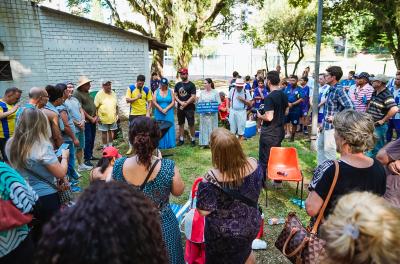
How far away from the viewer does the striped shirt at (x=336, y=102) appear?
4.66m

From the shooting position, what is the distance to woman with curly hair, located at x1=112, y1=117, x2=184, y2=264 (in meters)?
2.47

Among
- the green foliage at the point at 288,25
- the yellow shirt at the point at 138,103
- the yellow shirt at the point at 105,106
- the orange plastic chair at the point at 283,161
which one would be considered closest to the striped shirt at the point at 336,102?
the orange plastic chair at the point at 283,161

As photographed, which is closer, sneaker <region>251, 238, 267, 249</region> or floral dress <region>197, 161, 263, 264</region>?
floral dress <region>197, 161, 263, 264</region>

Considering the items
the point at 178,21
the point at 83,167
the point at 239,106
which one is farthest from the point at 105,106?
the point at 178,21

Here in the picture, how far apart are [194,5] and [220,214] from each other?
45.2 feet

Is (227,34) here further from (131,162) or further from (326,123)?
(131,162)

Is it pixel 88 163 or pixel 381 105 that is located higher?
pixel 381 105

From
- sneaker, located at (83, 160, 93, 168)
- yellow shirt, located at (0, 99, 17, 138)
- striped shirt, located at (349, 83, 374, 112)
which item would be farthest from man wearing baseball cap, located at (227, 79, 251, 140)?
yellow shirt, located at (0, 99, 17, 138)

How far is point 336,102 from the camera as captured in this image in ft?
15.7

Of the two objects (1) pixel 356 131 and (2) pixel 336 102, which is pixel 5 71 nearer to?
(2) pixel 336 102

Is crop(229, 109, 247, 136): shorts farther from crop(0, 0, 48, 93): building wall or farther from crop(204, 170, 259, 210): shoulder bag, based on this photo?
crop(0, 0, 48, 93): building wall

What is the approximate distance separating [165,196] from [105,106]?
4.92 metres

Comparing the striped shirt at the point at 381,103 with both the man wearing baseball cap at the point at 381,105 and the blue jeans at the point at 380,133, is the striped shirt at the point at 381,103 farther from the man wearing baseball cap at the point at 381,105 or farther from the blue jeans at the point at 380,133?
the blue jeans at the point at 380,133

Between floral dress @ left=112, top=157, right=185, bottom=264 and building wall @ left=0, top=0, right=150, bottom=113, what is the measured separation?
8.52 metres
